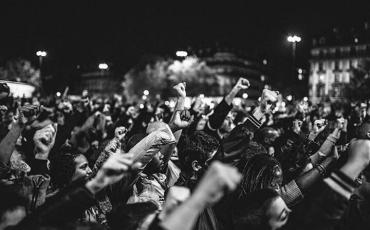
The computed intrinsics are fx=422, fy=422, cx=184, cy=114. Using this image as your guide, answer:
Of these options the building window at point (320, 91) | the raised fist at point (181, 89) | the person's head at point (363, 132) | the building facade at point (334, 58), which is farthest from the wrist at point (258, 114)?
the building window at point (320, 91)

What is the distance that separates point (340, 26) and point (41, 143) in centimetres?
12478

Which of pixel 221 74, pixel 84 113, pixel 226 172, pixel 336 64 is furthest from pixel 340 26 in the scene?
pixel 226 172

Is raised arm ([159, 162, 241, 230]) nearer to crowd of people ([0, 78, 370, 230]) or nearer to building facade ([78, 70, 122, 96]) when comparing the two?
crowd of people ([0, 78, 370, 230])

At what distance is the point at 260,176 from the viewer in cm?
469

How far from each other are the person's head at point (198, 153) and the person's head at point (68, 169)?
1166 mm

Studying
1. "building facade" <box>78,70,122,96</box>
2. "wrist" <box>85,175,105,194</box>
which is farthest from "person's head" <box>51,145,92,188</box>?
"building facade" <box>78,70,122,96</box>

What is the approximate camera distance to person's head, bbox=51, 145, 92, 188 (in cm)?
483

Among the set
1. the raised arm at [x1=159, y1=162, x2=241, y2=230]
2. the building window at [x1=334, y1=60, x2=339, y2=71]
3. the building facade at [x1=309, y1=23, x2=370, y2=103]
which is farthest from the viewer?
the building window at [x1=334, y1=60, x2=339, y2=71]

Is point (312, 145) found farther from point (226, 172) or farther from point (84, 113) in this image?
point (84, 113)

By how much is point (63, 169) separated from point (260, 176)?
2.26 meters

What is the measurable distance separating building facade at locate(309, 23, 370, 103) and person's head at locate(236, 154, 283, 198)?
10947 centimetres

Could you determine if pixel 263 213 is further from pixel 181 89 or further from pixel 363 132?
pixel 181 89

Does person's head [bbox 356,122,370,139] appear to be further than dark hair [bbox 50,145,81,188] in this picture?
No

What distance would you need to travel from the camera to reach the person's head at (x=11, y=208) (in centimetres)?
347
